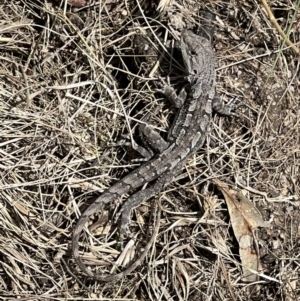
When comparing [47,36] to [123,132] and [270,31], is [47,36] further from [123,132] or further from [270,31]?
[270,31]

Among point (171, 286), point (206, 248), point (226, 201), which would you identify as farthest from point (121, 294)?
point (226, 201)

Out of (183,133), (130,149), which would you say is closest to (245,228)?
(183,133)

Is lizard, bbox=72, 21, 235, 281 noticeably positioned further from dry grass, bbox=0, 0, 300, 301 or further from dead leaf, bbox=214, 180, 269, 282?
dead leaf, bbox=214, 180, 269, 282

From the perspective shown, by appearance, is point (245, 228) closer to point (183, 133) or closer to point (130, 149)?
point (183, 133)

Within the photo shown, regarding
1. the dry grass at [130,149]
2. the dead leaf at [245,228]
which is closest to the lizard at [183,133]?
the dry grass at [130,149]

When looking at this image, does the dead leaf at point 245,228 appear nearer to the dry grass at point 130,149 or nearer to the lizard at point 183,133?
the dry grass at point 130,149

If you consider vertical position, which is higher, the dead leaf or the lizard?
the lizard

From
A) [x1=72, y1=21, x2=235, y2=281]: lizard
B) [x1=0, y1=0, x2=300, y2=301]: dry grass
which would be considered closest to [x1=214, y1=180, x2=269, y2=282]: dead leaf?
[x1=0, y1=0, x2=300, y2=301]: dry grass
